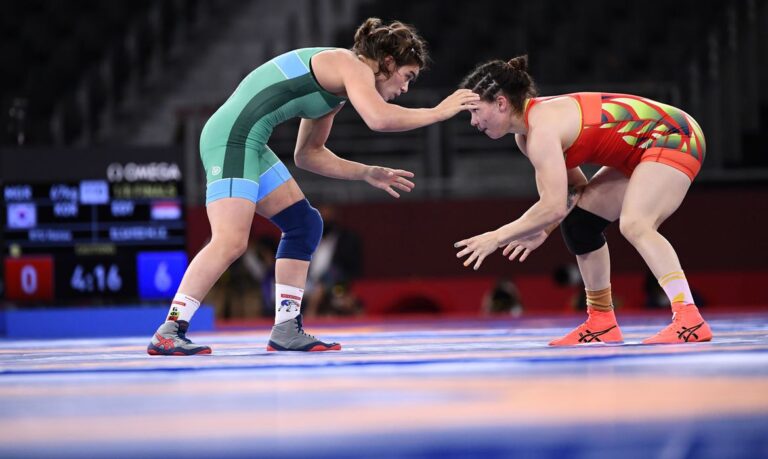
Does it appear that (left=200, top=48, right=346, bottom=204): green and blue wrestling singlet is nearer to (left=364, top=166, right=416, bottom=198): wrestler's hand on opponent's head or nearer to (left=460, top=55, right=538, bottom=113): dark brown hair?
(left=364, top=166, right=416, bottom=198): wrestler's hand on opponent's head

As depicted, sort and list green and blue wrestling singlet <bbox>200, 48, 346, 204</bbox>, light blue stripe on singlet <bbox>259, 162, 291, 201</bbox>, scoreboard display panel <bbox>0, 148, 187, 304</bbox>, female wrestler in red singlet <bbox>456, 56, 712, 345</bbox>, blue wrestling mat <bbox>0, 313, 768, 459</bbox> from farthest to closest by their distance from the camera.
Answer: scoreboard display panel <bbox>0, 148, 187, 304</bbox> < light blue stripe on singlet <bbox>259, 162, 291, 201</bbox> < green and blue wrestling singlet <bbox>200, 48, 346, 204</bbox> < female wrestler in red singlet <bbox>456, 56, 712, 345</bbox> < blue wrestling mat <bbox>0, 313, 768, 459</bbox>

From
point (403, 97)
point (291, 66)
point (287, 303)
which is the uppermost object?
point (403, 97)

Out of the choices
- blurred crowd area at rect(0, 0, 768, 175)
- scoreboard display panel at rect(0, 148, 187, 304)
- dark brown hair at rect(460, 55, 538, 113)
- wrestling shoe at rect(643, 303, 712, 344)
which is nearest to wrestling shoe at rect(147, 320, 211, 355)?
dark brown hair at rect(460, 55, 538, 113)

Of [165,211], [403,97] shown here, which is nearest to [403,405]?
[165,211]

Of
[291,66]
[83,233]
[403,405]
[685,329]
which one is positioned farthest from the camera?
[83,233]

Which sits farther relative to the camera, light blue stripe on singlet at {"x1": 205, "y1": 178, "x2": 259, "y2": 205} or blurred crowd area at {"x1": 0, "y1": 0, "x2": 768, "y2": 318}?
blurred crowd area at {"x1": 0, "y1": 0, "x2": 768, "y2": 318}

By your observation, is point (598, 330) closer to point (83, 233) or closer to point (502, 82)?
point (502, 82)

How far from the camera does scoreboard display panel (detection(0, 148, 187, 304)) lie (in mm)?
6273

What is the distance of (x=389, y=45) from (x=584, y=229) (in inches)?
34.3

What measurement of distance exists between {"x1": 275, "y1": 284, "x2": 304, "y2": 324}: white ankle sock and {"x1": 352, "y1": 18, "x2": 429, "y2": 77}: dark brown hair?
765 millimetres

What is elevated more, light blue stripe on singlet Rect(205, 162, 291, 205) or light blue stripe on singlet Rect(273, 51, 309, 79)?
light blue stripe on singlet Rect(273, 51, 309, 79)

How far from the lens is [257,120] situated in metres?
3.42

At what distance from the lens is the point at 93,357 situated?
3324 millimetres

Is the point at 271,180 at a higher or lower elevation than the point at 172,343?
higher
